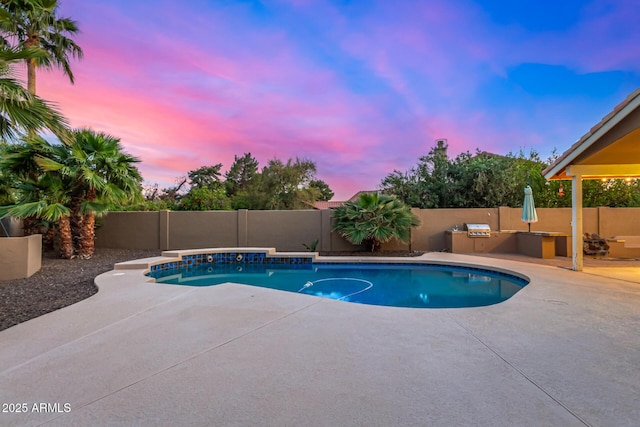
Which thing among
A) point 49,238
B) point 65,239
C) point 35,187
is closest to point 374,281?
point 65,239

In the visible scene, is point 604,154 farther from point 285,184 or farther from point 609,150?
point 285,184

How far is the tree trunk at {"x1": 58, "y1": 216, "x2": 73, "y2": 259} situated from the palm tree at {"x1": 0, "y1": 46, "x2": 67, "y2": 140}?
17.6 feet

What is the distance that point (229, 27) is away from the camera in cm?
936

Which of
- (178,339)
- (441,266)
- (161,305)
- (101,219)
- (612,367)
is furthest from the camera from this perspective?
(101,219)

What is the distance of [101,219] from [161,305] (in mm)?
10350

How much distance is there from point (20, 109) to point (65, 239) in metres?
6.37

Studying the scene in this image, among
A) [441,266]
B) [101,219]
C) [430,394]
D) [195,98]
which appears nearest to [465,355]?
[430,394]

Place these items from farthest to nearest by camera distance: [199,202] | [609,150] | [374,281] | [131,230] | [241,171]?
[241,171] < [199,202] < [131,230] < [374,281] < [609,150]

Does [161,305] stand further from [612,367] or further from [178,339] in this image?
[612,367]

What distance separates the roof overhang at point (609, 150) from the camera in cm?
485

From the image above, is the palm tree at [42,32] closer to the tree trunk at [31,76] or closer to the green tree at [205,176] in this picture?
the tree trunk at [31,76]

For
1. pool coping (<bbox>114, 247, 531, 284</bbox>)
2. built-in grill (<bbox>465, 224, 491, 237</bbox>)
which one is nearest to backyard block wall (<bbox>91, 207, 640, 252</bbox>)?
built-in grill (<bbox>465, 224, 491, 237</bbox>)

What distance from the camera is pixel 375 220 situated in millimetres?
10500

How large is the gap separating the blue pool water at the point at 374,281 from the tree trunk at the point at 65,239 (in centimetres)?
297
